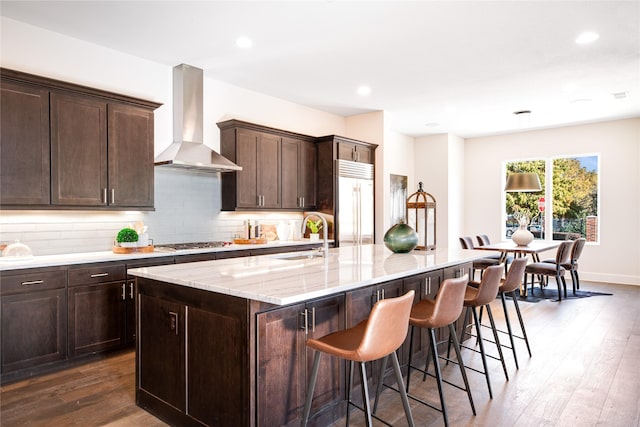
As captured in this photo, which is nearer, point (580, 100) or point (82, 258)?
point (82, 258)

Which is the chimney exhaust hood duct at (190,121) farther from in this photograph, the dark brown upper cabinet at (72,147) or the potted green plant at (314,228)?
the potted green plant at (314,228)

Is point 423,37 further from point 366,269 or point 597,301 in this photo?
point 597,301

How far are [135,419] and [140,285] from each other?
814mm

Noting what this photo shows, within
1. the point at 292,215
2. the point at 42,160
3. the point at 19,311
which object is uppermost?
the point at 42,160

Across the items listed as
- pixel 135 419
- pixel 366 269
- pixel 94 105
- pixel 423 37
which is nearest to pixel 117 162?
pixel 94 105

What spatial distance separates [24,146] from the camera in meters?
3.36

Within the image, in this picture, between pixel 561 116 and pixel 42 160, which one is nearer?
pixel 42 160

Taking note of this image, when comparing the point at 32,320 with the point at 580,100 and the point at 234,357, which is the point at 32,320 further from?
the point at 580,100

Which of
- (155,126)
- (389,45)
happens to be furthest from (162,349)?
(389,45)

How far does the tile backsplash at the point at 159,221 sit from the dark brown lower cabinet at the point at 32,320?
2.12ft

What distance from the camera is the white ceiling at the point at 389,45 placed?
11.2 feet

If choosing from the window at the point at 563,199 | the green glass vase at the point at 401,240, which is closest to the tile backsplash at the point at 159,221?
the green glass vase at the point at 401,240

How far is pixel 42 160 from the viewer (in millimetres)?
3465

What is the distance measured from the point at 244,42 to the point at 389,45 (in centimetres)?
146
